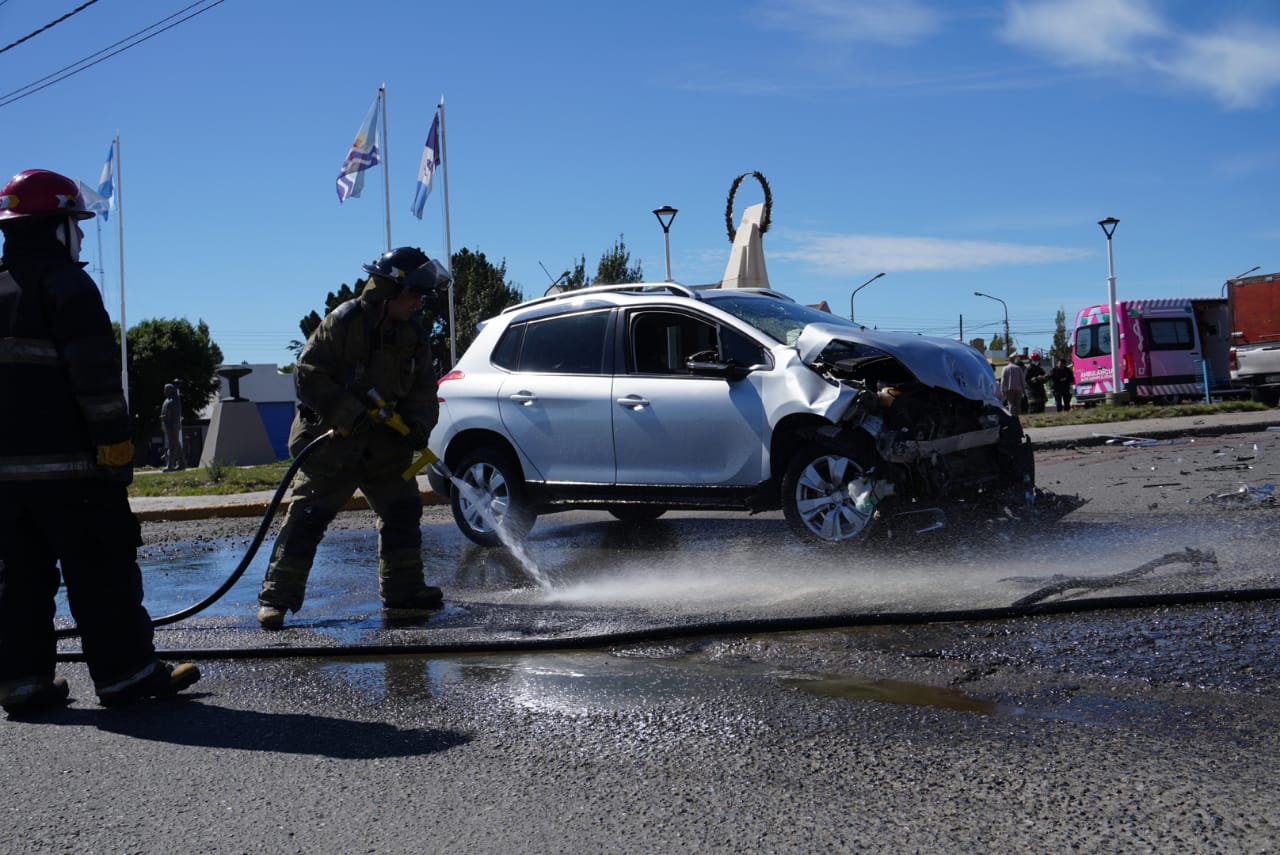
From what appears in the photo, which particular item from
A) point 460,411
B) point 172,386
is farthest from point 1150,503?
point 172,386

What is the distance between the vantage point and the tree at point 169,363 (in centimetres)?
5769

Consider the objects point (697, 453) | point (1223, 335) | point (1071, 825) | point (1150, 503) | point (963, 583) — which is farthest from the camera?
point (1223, 335)

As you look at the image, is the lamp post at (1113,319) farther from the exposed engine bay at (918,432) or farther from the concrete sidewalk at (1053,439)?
the exposed engine bay at (918,432)

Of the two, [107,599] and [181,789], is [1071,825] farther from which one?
[107,599]

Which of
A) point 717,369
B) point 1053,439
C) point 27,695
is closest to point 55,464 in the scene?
point 27,695

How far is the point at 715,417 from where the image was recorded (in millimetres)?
7855

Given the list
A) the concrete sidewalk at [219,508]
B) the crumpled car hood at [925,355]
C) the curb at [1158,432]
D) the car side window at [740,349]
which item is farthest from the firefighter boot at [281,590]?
the curb at [1158,432]

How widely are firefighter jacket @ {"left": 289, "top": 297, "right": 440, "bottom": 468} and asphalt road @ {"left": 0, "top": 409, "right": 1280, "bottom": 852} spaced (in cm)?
Answer: 89

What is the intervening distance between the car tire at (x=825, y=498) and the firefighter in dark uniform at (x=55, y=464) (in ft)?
13.2

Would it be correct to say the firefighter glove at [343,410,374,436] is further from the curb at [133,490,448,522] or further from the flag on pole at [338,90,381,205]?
the flag on pole at [338,90,381,205]

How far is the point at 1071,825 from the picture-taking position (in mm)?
2816

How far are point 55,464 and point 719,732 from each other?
266cm

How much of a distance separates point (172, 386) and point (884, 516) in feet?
74.8

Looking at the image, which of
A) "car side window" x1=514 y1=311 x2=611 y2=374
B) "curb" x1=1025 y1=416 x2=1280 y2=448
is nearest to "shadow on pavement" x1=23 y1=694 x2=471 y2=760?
"car side window" x1=514 y1=311 x2=611 y2=374
